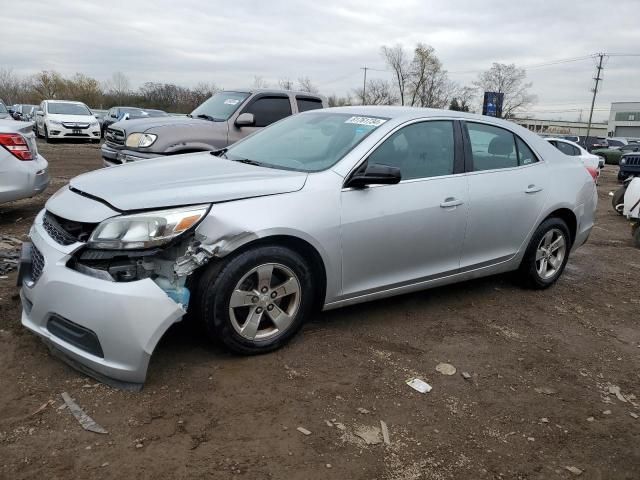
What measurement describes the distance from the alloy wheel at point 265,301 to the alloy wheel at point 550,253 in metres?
2.70

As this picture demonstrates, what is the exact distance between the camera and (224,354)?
3523 millimetres

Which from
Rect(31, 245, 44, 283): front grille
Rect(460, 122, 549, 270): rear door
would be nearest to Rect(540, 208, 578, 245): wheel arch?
Rect(460, 122, 549, 270): rear door

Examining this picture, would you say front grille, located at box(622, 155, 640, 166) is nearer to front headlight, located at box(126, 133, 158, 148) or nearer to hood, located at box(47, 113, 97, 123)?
front headlight, located at box(126, 133, 158, 148)

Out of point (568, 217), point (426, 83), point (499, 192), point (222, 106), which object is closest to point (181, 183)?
point (499, 192)

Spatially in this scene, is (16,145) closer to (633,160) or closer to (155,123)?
(155,123)

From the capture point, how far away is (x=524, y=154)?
504cm

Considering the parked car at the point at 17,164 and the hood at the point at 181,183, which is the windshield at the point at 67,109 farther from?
the hood at the point at 181,183

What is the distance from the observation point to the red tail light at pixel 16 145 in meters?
6.30

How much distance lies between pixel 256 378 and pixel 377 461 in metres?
0.95

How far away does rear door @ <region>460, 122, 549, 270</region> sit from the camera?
14.6 feet

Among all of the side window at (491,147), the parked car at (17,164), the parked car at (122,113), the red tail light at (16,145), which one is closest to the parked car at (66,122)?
Answer: the parked car at (122,113)

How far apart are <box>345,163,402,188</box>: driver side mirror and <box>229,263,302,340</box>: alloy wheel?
767 mm

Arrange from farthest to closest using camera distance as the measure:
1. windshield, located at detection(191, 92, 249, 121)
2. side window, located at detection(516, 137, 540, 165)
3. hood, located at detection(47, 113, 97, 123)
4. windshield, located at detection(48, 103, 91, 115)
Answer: windshield, located at detection(48, 103, 91, 115), hood, located at detection(47, 113, 97, 123), windshield, located at detection(191, 92, 249, 121), side window, located at detection(516, 137, 540, 165)

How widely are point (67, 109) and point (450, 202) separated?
65.8ft
